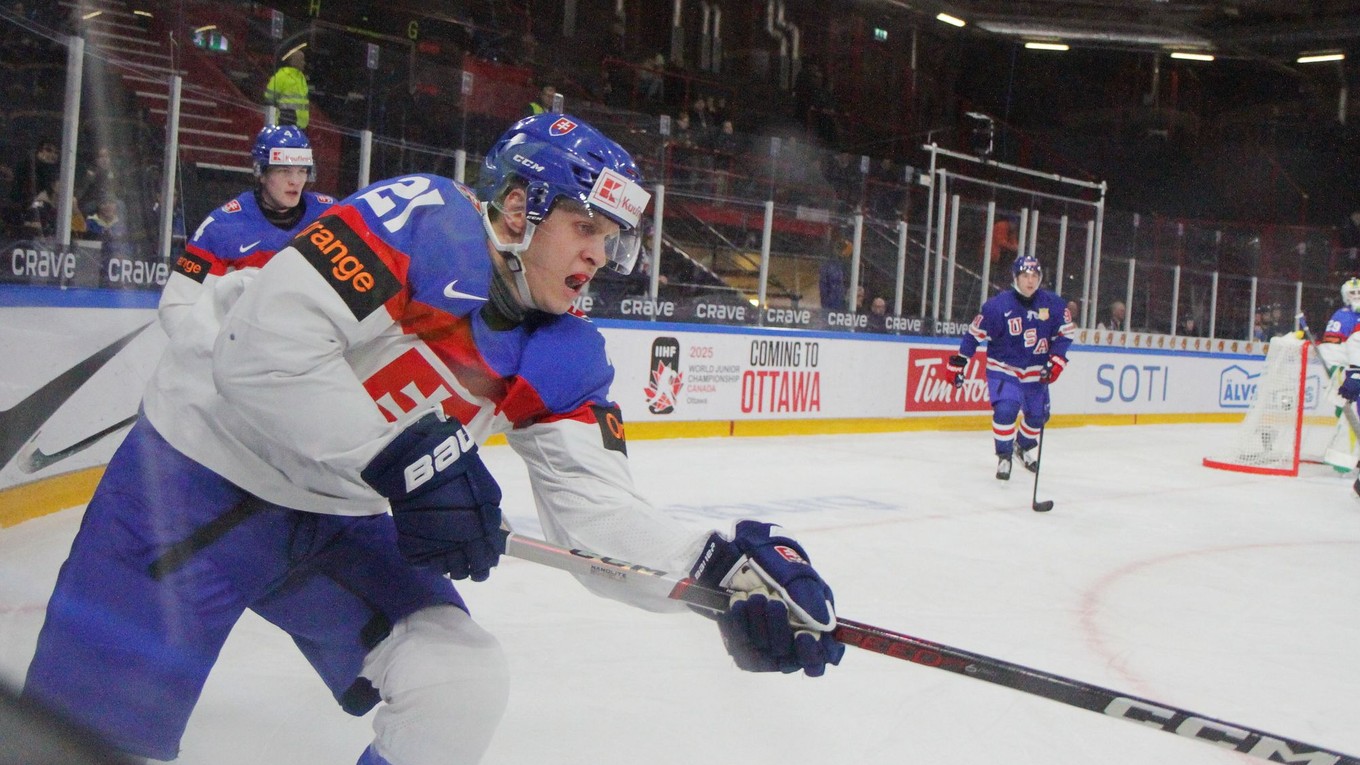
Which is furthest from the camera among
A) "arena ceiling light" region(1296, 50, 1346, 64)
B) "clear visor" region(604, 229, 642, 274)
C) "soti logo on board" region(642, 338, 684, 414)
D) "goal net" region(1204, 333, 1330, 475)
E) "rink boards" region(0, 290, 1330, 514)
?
"arena ceiling light" region(1296, 50, 1346, 64)

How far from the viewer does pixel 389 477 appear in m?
1.29

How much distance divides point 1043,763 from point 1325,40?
16.9m

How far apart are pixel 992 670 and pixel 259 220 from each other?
310cm

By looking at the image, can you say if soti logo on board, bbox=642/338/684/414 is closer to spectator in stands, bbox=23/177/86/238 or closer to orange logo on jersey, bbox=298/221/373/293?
spectator in stands, bbox=23/177/86/238

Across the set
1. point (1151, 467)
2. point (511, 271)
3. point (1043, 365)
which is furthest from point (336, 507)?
point (1151, 467)

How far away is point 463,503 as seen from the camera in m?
1.32

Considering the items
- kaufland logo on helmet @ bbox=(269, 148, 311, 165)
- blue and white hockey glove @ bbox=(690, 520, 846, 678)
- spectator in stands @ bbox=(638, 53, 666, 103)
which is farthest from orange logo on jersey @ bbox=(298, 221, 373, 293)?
spectator in stands @ bbox=(638, 53, 666, 103)

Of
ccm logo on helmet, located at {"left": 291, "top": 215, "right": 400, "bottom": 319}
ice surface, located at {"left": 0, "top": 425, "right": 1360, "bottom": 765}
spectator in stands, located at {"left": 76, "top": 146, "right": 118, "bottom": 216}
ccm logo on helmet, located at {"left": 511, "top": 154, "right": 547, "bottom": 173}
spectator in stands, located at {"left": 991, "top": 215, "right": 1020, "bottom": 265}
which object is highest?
spectator in stands, located at {"left": 991, "top": 215, "right": 1020, "bottom": 265}

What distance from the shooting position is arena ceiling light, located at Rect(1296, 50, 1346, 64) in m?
16.2

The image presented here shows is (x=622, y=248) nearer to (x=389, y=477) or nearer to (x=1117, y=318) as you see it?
(x=389, y=477)

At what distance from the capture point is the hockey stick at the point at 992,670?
1.31m

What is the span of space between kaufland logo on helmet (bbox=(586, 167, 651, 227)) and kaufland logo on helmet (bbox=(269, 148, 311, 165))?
260cm

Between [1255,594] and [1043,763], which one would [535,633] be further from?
[1255,594]

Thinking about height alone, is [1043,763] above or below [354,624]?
below
